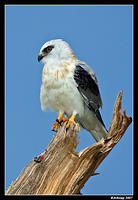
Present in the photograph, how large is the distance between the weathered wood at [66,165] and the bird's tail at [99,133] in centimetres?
123

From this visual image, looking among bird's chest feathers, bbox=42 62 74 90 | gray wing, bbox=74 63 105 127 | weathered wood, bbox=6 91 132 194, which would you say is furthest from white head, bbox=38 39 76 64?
weathered wood, bbox=6 91 132 194

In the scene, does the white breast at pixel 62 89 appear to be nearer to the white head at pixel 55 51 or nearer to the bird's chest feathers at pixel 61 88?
the bird's chest feathers at pixel 61 88

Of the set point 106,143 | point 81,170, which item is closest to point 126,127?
point 106,143

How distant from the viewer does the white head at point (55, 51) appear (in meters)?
6.62

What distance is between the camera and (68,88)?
625 centimetres

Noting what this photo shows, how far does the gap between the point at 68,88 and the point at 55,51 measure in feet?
2.95

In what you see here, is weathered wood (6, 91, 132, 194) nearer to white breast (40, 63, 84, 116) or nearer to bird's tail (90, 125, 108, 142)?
white breast (40, 63, 84, 116)

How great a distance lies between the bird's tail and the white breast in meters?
0.70

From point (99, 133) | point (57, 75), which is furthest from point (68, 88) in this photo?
point (99, 133)

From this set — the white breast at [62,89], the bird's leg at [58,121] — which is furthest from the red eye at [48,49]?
the bird's leg at [58,121]

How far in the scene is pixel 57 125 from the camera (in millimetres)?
6371

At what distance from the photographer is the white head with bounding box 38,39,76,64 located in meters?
6.62

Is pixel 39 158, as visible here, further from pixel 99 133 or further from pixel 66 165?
pixel 99 133

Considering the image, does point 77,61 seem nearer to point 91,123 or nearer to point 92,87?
point 92,87
